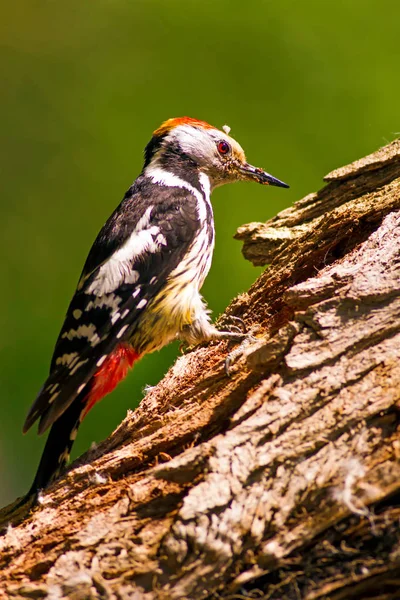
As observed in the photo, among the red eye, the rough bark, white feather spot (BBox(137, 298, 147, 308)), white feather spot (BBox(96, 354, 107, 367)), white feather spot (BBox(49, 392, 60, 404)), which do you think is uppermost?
the red eye

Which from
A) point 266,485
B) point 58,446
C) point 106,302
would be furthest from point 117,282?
point 266,485

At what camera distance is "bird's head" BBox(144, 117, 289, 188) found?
12.5 feet

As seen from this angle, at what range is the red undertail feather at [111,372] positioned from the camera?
2974 millimetres

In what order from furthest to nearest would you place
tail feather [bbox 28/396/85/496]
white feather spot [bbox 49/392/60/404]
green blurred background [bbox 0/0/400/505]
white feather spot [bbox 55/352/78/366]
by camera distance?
green blurred background [bbox 0/0/400/505]
white feather spot [bbox 55/352/78/366]
white feather spot [bbox 49/392/60/404]
tail feather [bbox 28/396/85/496]

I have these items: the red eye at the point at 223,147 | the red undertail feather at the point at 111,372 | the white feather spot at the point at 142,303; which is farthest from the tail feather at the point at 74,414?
the red eye at the point at 223,147

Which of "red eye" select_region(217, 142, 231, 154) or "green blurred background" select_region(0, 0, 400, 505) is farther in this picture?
"green blurred background" select_region(0, 0, 400, 505)

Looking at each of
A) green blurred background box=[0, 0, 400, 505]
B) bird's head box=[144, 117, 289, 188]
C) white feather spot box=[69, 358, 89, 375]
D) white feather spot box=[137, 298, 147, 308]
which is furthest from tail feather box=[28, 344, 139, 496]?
bird's head box=[144, 117, 289, 188]

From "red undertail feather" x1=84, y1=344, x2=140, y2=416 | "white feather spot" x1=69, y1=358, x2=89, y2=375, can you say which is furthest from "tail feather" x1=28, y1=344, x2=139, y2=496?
"white feather spot" x1=69, y1=358, x2=89, y2=375

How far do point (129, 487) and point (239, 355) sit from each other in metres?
0.63

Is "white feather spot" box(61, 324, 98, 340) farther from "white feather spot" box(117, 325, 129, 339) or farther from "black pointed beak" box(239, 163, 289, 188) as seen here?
"black pointed beak" box(239, 163, 289, 188)

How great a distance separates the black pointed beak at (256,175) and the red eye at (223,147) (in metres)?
0.12

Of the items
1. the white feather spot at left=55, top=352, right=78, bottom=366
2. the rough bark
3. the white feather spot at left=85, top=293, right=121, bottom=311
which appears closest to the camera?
the rough bark

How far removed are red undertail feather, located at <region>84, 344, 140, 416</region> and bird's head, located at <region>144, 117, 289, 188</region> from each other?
3.67 feet

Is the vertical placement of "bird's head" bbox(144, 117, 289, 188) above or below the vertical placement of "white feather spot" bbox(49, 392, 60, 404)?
above
